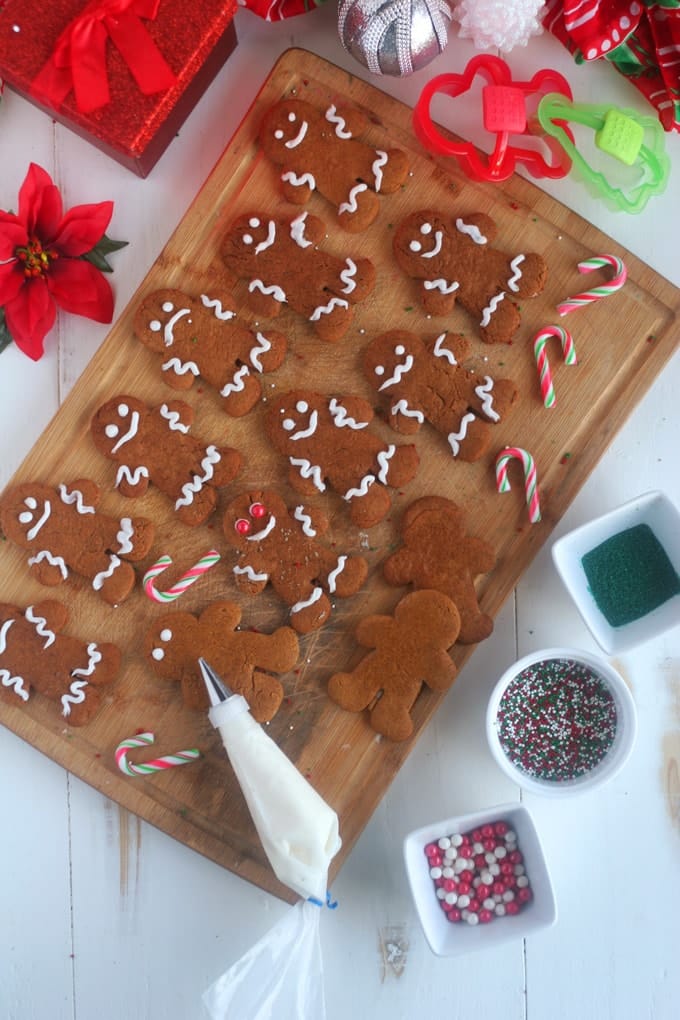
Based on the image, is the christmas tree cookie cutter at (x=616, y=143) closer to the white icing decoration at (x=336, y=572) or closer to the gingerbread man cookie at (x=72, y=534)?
Result: the white icing decoration at (x=336, y=572)

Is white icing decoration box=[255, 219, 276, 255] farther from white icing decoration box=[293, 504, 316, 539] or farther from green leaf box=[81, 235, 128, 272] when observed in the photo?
white icing decoration box=[293, 504, 316, 539]

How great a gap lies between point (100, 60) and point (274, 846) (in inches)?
50.5

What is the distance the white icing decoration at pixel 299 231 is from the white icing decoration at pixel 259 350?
0.18 metres

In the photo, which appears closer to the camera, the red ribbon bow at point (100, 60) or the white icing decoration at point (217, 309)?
the red ribbon bow at point (100, 60)

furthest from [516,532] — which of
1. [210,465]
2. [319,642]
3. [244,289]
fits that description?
[244,289]

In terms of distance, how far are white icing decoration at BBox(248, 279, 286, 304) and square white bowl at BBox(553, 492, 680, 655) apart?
24.8 inches

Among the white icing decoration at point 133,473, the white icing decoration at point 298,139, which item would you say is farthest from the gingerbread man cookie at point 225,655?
the white icing decoration at point 298,139

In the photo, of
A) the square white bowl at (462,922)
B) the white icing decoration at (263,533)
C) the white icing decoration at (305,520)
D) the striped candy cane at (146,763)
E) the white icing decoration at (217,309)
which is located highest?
the white icing decoration at (217,309)

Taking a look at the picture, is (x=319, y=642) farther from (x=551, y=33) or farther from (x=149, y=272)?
(x=551, y=33)

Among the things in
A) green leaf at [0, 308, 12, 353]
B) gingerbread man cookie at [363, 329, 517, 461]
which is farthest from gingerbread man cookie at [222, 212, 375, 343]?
green leaf at [0, 308, 12, 353]

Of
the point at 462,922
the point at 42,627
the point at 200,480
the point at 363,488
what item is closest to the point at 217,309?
the point at 200,480

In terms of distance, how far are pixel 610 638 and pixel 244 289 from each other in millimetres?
867

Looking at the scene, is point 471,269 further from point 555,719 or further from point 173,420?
point 555,719

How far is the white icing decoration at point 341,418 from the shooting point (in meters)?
1.48
